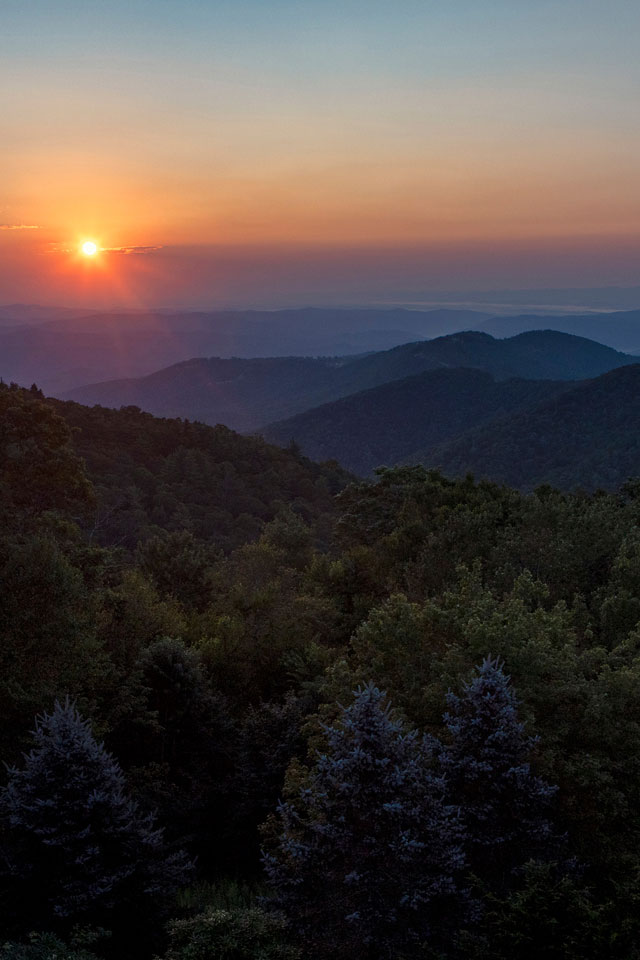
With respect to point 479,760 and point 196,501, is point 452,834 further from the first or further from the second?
point 196,501

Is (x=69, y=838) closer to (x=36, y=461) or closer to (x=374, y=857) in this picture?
(x=374, y=857)

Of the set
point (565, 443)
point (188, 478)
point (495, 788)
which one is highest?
point (495, 788)

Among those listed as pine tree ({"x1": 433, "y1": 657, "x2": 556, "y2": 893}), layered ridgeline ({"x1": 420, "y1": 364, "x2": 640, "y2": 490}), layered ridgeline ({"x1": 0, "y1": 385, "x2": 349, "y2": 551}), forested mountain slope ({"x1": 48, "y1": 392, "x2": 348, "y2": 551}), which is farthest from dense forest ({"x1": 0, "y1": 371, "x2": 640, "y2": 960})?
layered ridgeline ({"x1": 420, "y1": 364, "x2": 640, "y2": 490})

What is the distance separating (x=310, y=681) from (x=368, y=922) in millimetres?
11448

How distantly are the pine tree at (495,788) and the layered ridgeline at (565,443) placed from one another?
5051 inches

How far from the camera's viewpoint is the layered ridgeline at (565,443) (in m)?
147

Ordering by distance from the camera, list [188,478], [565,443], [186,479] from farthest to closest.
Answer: [565,443], [186,479], [188,478]

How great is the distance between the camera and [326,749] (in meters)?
15.2

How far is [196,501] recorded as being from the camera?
7981 centimetres

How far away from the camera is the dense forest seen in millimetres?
10562

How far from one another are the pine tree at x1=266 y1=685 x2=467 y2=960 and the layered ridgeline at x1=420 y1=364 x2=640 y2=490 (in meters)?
130

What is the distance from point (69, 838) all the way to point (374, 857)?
5.55 m

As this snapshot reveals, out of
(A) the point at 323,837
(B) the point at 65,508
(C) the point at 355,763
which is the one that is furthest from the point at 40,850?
(B) the point at 65,508

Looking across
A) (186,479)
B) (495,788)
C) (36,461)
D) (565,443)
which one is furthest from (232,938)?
(565,443)
